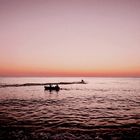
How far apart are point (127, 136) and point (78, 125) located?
603 centimetres

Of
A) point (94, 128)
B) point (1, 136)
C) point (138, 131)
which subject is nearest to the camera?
point (1, 136)

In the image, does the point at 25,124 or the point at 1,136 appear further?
the point at 25,124

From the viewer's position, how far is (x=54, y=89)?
3110 inches

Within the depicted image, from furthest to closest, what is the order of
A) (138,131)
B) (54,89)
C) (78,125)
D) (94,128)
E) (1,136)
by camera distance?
1. (54,89)
2. (78,125)
3. (94,128)
4. (138,131)
5. (1,136)

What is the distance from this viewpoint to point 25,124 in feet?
70.2

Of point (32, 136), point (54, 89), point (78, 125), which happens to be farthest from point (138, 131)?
point (54, 89)

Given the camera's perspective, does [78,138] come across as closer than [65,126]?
Yes

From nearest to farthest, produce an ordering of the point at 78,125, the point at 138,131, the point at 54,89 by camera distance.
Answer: the point at 138,131 < the point at 78,125 < the point at 54,89

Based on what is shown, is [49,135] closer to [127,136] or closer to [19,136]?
[19,136]

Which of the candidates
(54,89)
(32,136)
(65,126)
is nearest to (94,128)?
(65,126)

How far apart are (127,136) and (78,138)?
438cm

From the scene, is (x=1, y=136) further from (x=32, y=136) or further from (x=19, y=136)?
(x=32, y=136)

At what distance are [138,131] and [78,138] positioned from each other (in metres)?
6.36

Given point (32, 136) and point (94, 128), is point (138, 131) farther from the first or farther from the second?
point (32, 136)
